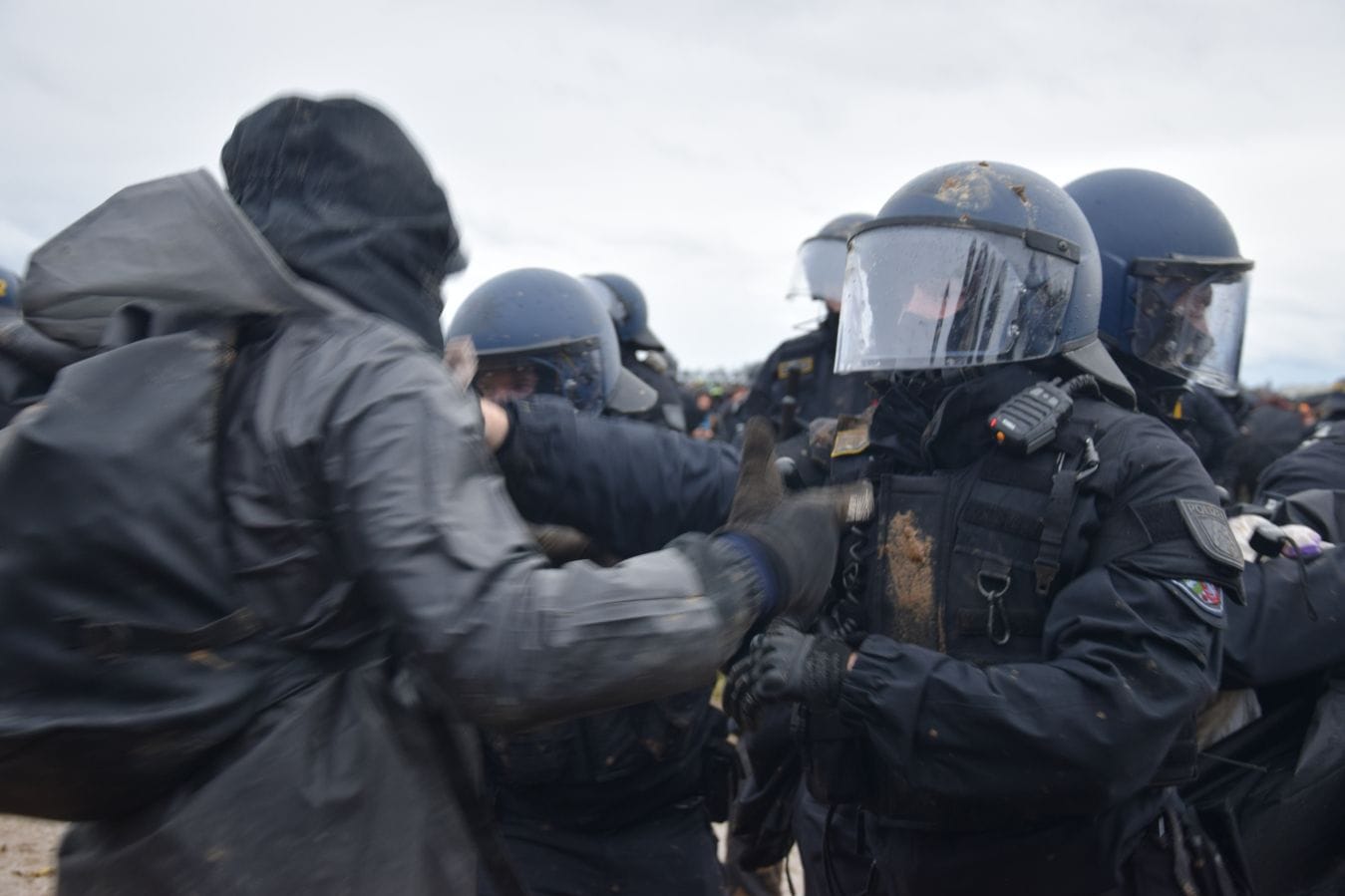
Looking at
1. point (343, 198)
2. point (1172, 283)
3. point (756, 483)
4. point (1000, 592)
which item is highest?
point (343, 198)

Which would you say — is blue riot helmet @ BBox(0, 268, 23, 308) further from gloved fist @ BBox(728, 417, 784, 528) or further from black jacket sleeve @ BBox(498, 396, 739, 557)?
gloved fist @ BBox(728, 417, 784, 528)

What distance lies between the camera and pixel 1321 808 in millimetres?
2432

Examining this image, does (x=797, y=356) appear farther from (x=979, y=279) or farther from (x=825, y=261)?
(x=979, y=279)

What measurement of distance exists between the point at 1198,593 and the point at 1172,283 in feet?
4.66

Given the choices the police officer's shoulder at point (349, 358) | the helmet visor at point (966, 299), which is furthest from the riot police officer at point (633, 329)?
the police officer's shoulder at point (349, 358)

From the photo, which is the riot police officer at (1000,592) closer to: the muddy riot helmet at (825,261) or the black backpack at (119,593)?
the black backpack at (119,593)

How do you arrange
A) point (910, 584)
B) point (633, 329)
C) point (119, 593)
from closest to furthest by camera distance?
1. point (119, 593)
2. point (910, 584)
3. point (633, 329)

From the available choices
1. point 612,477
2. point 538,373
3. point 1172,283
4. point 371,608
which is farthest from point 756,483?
point 1172,283

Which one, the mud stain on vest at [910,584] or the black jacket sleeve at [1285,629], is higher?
the mud stain on vest at [910,584]

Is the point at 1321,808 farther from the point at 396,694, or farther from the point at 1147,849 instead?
the point at 396,694

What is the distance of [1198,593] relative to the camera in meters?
1.85

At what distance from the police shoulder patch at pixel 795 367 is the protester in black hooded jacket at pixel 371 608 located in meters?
4.60

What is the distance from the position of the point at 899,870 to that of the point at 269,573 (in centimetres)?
157

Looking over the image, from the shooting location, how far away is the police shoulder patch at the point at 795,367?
5.89 metres
